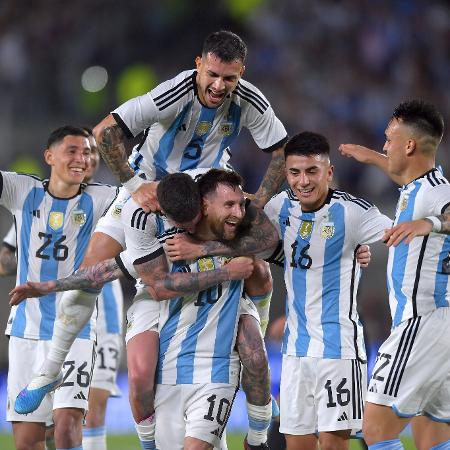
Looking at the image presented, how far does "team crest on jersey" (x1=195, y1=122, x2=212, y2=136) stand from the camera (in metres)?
6.73

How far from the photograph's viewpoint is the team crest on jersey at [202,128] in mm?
6734

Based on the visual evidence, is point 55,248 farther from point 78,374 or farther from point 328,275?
point 328,275

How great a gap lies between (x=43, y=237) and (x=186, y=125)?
55.0 inches

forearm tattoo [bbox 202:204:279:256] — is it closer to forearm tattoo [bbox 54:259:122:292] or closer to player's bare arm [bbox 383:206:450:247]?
forearm tattoo [bbox 54:259:122:292]

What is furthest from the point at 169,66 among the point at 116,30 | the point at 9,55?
the point at 9,55

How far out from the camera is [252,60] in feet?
49.1

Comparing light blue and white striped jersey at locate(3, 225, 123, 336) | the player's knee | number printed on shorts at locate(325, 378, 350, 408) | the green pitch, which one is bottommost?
the green pitch

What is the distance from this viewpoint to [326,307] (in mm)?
6281

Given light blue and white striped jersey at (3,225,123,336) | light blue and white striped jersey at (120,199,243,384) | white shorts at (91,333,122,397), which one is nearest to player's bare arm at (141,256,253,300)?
light blue and white striped jersey at (120,199,243,384)

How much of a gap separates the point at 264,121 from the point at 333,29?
8194 millimetres

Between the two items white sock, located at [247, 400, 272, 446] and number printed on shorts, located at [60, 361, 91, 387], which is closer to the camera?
white sock, located at [247, 400, 272, 446]

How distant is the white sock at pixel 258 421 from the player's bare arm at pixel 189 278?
0.80 meters

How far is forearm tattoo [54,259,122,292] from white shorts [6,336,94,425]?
2.56 ft

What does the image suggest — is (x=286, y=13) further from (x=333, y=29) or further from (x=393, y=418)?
(x=393, y=418)
